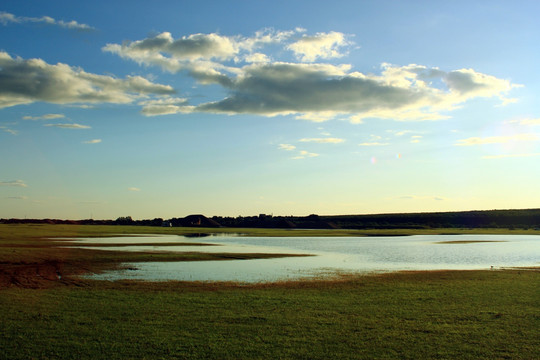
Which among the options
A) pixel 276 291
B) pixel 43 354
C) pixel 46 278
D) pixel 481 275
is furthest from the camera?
pixel 481 275

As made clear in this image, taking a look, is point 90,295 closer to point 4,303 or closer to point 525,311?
point 4,303

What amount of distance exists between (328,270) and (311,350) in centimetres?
2536

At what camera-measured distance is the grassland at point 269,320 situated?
50.8ft

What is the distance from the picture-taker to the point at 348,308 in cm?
2222

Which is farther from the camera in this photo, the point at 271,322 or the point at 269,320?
the point at 269,320

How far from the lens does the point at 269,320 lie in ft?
64.4

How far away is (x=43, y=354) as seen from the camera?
1494cm

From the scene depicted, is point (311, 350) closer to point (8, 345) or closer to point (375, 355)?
point (375, 355)

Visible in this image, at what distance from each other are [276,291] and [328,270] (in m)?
14.0

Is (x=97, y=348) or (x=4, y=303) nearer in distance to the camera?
(x=97, y=348)

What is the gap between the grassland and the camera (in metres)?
15.5

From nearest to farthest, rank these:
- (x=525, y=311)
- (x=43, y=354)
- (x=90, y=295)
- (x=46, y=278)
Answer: (x=43, y=354) → (x=525, y=311) → (x=90, y=295) → (x=46, y=278)

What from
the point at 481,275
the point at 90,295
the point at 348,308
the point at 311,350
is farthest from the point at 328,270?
the point at 311,350

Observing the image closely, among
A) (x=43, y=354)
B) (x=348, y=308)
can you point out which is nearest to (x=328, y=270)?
(x=348, y=308)
